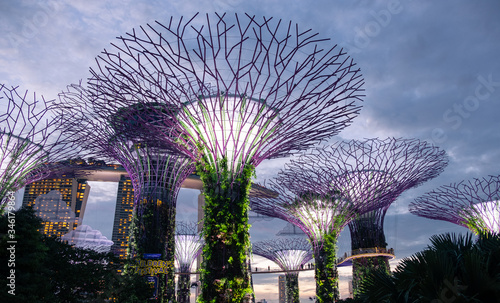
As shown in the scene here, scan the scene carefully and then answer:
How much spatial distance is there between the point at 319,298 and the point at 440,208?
50.7ft

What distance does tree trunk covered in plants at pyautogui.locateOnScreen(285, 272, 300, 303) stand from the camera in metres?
48.4

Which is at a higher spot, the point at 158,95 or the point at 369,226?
the point at 158,95

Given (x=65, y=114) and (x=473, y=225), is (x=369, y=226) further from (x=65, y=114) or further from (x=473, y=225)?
(x=65, y=114)

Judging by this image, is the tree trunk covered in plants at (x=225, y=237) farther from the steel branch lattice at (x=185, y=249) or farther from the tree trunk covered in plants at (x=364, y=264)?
the steel branch lattice at (x=185, y=249)

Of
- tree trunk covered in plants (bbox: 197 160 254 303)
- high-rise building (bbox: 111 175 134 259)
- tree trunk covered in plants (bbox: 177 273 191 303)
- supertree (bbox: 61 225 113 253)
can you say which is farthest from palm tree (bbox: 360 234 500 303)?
high-rise building (bbox: 111 175 134 259)

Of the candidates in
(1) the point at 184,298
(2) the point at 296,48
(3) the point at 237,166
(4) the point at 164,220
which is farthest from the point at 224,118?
(1) the point at 184,298

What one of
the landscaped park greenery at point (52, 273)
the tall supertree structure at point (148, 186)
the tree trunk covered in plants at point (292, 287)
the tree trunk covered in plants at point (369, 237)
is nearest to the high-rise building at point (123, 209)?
the tree trunk covered in plants at point (292, 287)

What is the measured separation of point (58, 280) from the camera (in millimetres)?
11680

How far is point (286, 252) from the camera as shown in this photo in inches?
1992

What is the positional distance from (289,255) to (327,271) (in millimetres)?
26928

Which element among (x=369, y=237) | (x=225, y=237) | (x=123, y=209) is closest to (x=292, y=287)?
(x=369, y=237)

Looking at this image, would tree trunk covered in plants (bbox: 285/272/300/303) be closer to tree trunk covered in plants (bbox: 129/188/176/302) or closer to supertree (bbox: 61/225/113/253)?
supertree (bbox: 61/225/113/253)

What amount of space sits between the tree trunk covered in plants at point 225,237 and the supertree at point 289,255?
39.2 m

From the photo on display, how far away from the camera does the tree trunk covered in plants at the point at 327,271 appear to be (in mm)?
23425
